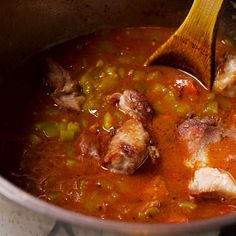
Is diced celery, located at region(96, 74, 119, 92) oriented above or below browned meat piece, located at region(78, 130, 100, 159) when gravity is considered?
above

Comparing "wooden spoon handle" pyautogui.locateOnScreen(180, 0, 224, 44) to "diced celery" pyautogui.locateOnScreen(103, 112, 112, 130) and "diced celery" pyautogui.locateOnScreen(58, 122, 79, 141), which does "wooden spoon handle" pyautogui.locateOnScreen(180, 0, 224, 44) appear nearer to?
"diced celery" pyautogui.locateOnScreen(103, 112, 112, 130)

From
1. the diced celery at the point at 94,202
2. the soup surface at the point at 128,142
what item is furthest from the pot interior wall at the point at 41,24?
the diced celery at the point at 94,202

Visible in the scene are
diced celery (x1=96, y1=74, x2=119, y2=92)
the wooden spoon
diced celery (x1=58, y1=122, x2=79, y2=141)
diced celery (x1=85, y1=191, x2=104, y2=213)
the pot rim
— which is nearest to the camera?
the pot rim

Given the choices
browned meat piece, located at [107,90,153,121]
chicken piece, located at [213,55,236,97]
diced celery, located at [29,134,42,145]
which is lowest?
diced celery, located at [29,134,42,145]

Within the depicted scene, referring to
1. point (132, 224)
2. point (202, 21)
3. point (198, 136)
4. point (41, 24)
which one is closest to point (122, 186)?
point (198, 136)

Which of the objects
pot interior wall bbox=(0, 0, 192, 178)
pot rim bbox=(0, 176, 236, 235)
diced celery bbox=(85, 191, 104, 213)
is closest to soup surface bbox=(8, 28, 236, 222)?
diced celery bbox=(85, 191, 104, 213)

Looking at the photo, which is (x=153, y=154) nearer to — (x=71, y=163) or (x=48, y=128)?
(x=71, y=163)

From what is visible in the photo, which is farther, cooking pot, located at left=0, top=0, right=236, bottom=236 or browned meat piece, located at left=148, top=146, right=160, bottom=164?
cooking pot, located at left=0, top=0, right=236, bottom=236

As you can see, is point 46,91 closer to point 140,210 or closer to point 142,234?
point 140,210
